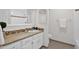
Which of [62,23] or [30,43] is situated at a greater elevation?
[62,23]

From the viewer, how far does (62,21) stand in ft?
4.19

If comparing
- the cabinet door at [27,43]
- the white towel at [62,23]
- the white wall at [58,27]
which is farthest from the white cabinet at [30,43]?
the white towel at [62,23]

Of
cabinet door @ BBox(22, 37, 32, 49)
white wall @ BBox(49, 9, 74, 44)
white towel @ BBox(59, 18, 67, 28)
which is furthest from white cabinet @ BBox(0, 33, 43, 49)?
white towel @ BBox(59, 18, 67, 28)

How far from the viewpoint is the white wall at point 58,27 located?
49.2 inches

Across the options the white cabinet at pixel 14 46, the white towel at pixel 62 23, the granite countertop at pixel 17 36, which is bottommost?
the white cabinet at pixel 14 46

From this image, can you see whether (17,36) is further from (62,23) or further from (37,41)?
(62,23)

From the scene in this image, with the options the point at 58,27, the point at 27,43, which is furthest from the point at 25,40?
the point at 58,27

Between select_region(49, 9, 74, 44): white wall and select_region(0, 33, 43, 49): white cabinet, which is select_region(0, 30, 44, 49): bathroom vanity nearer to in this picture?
select_region(0, 33, 43, 49): white cabinet

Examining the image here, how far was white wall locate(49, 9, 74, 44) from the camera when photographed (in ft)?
4.10

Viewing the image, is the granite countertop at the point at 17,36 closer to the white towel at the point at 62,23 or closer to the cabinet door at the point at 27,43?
the cabinet door at the point at 27,43

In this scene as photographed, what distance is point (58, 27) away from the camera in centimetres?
131

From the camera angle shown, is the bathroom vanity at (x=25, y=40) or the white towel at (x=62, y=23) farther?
the white towel at (x=62, y=23)
